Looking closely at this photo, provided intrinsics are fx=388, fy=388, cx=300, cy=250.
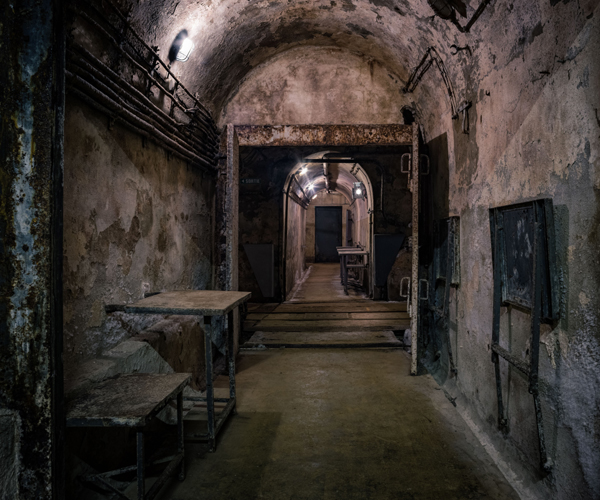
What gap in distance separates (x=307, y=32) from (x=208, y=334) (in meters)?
3.96

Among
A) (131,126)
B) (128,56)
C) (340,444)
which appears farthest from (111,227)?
(340,444)

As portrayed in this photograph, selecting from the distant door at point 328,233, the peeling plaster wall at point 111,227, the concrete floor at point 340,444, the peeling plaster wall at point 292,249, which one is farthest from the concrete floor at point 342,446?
the distant door at point 328,233

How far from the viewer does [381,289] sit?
981 cm

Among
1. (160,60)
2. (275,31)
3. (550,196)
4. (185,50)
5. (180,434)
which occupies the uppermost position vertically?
Result: (275,31)

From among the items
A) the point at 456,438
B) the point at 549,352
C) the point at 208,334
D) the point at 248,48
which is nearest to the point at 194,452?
the point at 208,334

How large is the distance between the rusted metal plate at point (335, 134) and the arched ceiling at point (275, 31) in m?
0.70

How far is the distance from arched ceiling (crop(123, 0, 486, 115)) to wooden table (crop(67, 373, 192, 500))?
2.85 m

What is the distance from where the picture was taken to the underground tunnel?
6.52ft

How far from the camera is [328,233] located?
23.5 metres

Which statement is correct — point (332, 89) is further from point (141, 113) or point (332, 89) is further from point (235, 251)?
point (141, 113)

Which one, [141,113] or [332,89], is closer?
[141,113]

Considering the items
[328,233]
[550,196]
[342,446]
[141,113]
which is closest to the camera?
[550,196]

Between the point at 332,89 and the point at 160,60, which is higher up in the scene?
the point at 332,89

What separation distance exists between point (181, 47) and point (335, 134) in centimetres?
214
